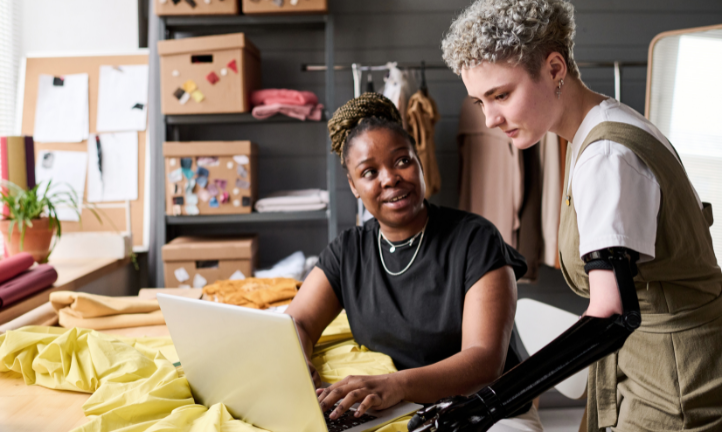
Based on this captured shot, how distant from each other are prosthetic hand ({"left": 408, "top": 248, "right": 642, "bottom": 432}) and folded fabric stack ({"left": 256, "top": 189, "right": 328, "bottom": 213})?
1846 millimetres

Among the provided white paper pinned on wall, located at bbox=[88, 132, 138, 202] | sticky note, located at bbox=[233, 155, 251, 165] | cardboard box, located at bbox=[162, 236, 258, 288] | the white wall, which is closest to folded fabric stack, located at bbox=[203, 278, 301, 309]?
cardboard box, located at bbox=[162, 236, 258, 288]

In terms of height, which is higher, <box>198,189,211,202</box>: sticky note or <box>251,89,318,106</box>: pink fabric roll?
<box>251,89,318,106</box>: pink fabric roll

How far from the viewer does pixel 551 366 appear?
28.3 inches

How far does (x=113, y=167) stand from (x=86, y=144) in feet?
0.56

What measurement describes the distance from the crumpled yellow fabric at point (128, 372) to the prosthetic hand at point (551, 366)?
0.54 feet

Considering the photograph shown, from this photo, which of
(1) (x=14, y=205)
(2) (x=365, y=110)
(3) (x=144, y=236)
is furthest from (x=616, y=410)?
(3) (x=144, y=236)

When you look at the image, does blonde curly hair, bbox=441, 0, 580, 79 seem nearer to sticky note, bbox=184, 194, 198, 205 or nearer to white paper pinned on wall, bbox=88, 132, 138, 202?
sticky note, bbox=184, 194, 198, 205

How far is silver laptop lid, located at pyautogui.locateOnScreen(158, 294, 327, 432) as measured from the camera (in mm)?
723

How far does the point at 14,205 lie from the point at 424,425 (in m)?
1.91

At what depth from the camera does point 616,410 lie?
1.04m

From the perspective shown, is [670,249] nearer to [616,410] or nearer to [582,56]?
[616,410]

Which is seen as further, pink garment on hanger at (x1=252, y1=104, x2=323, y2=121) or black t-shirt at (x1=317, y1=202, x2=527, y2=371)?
pink garment on hanger at (x1=252, y1=104, x2=323, y2=121)

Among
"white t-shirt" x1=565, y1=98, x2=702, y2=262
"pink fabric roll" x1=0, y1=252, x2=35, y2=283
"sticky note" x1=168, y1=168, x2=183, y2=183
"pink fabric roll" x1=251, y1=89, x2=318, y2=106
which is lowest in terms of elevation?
"pink fabric roll" x1=0, y1=252, x2=35, y2=283

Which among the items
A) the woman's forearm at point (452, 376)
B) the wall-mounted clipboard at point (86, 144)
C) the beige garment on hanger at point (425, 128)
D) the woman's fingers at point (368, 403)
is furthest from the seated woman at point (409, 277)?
the wall-mounted clipboard at point (86, 144)
